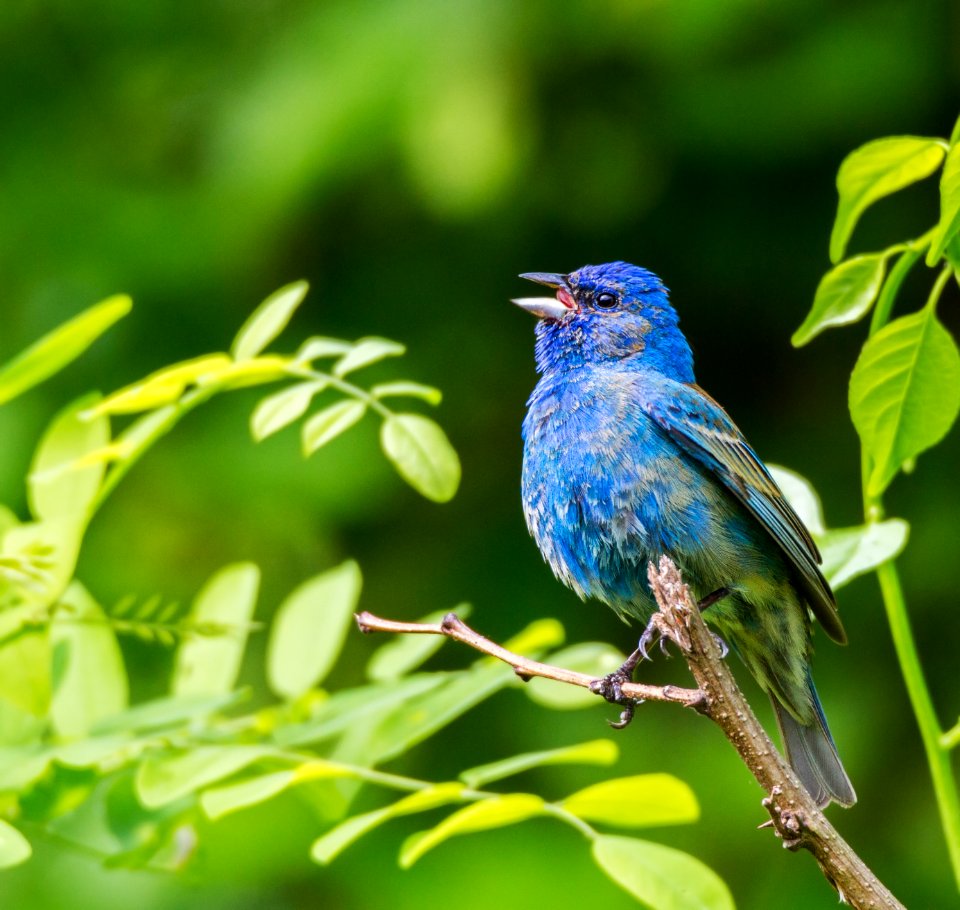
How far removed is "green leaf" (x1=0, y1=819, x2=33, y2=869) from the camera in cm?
163

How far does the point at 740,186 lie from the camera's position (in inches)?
186

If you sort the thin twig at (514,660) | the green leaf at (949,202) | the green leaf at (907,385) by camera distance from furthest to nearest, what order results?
the green leaf at (907,385), the thin twig at (514,660), the green leaf at (949,202)

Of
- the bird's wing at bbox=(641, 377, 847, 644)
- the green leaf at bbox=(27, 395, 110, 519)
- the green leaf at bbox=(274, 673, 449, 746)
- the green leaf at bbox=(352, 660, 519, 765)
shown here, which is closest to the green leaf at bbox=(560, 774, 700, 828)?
the green leaf at bbox=(352, 660, 519, 765)

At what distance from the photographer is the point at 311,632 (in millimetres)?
2396

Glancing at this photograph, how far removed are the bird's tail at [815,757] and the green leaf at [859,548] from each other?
52 centimetres

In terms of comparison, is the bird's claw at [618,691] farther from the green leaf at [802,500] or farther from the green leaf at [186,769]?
the green leaf at [186,769]

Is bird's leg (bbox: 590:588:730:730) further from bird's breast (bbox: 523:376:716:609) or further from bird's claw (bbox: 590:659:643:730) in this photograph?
bird's breast (bbox: 523:376:716:609)

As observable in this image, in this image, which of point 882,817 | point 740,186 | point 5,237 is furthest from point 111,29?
point 882,817

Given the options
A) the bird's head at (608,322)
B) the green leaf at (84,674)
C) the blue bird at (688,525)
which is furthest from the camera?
the bird's head at (608,322)

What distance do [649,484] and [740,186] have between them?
2.58 meters

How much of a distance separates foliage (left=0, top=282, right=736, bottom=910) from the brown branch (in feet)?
0.86

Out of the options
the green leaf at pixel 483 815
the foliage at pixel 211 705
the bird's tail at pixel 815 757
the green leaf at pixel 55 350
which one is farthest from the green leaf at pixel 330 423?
the bird's tail at pixel 815 757

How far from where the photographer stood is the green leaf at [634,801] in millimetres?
1946

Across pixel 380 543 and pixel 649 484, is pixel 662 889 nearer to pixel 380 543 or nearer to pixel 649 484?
pixel 649 484
